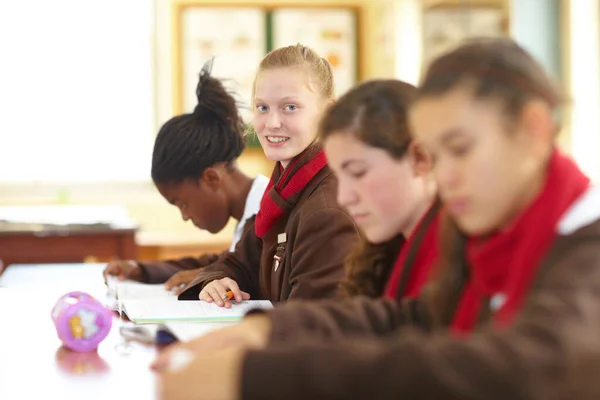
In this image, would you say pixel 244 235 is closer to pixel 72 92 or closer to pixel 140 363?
pixel 140 363

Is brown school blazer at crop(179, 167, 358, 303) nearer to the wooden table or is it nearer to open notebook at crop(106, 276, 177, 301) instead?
open notebook at crop(106, 276, 177, 301)

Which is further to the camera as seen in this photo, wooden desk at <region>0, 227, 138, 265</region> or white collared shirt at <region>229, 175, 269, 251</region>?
wooden desk at <region>0, 227, 138, 265</region>

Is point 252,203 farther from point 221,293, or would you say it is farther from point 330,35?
point 330,35

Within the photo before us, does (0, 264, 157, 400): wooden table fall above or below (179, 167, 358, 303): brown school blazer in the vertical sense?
below

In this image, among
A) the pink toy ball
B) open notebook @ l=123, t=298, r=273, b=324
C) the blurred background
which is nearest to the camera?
the pink toy ball

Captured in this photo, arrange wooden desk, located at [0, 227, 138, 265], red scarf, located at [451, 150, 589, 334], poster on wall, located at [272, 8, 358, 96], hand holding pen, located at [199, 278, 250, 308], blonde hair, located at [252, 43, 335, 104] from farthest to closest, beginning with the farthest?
1. poster on wall, located at [272, 8, 358, 96]
2. wooden desk, located at [0, 227, 138, 265]
3. blonde hair, located at [252, 43, 335, 104]
4. hand holding pen, located at [199, 278, 250, 308]
5. red scarf, located at [451, 150, 589, 334]

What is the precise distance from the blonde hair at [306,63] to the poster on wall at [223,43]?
10.5ft

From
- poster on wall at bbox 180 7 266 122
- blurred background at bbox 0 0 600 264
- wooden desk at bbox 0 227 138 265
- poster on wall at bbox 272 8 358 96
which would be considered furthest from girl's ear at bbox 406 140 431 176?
poster on wall at bbox 272 8 358 96

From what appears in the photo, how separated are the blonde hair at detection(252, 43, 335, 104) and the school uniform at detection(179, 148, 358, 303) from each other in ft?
0.56

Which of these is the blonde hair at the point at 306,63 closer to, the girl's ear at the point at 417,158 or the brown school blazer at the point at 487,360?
the girl's ear at the point at 417,158

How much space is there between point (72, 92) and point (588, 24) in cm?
280

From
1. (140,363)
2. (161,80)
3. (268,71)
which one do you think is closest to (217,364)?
(140,363)

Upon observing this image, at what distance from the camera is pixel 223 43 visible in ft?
17.3

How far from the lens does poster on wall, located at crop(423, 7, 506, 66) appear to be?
4.06m
